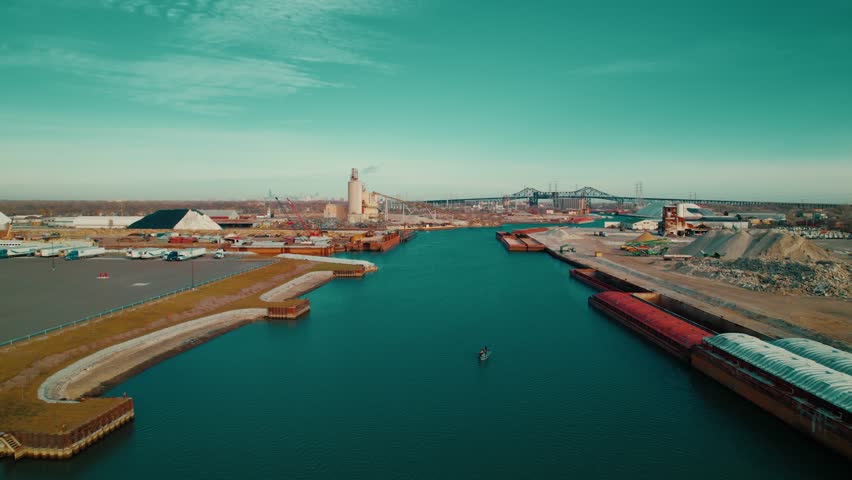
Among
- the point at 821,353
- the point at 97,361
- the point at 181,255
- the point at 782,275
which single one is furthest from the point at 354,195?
the point at 821,353

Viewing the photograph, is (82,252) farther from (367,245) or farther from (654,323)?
(654,323)

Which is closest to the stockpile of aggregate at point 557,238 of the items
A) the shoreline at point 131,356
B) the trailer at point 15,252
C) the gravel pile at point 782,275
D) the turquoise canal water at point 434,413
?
the gravel pile at point 782,275

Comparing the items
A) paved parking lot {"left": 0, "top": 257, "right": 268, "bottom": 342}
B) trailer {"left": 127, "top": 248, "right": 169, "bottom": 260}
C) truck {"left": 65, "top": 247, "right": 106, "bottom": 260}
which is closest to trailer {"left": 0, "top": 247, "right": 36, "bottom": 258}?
paved parking lot {"left": 0, "top": 257, "right": 268, "bottom": 342}

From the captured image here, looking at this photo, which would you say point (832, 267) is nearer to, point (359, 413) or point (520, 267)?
point (520, 267)

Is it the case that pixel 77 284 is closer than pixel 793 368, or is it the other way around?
pixel 793 368

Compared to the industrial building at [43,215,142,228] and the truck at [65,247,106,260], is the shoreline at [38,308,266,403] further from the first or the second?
the industrial building at [43,215,142,228]

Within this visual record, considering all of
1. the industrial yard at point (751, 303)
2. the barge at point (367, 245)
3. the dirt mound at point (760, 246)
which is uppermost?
the dirt mound at point (760, 246)

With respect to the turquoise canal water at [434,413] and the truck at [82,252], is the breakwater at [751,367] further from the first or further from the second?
the truck at [82,252]
